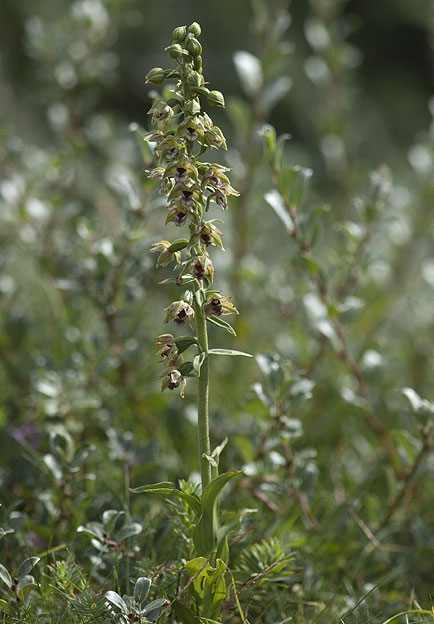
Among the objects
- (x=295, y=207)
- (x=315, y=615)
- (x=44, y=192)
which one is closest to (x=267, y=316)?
(x=44, y=192)

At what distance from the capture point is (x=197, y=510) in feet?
3.59

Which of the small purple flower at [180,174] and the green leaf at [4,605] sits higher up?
the small purple flower at [180,174]

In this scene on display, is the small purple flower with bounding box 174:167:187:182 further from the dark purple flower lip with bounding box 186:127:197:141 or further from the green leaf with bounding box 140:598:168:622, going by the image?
the green leaf with bounding box 140:598:168:622

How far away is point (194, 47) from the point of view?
103 cm

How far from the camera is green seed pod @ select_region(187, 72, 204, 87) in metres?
1.02

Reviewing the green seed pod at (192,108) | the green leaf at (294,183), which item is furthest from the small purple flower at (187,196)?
the green leaf at (294,183)

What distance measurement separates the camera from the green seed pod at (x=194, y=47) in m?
1.03

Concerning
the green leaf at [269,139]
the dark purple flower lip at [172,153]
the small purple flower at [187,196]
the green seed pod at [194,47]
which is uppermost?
the green seed pod at [194,47]

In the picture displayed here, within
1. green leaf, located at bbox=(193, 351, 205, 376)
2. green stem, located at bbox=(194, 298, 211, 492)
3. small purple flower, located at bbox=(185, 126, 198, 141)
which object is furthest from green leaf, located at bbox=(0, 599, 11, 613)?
small purple flower, located at bbox=(185, 126, 198, 141)

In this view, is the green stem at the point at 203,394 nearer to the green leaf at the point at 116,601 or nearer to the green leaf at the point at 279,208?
the green leaf at the point at 116,601

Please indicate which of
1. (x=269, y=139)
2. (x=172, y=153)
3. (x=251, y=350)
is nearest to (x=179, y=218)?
(x=172, y=153)

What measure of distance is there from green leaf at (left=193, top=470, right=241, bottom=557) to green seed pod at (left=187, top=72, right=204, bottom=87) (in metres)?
0.60

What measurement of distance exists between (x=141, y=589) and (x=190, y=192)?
0.63m

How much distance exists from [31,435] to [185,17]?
556cm
